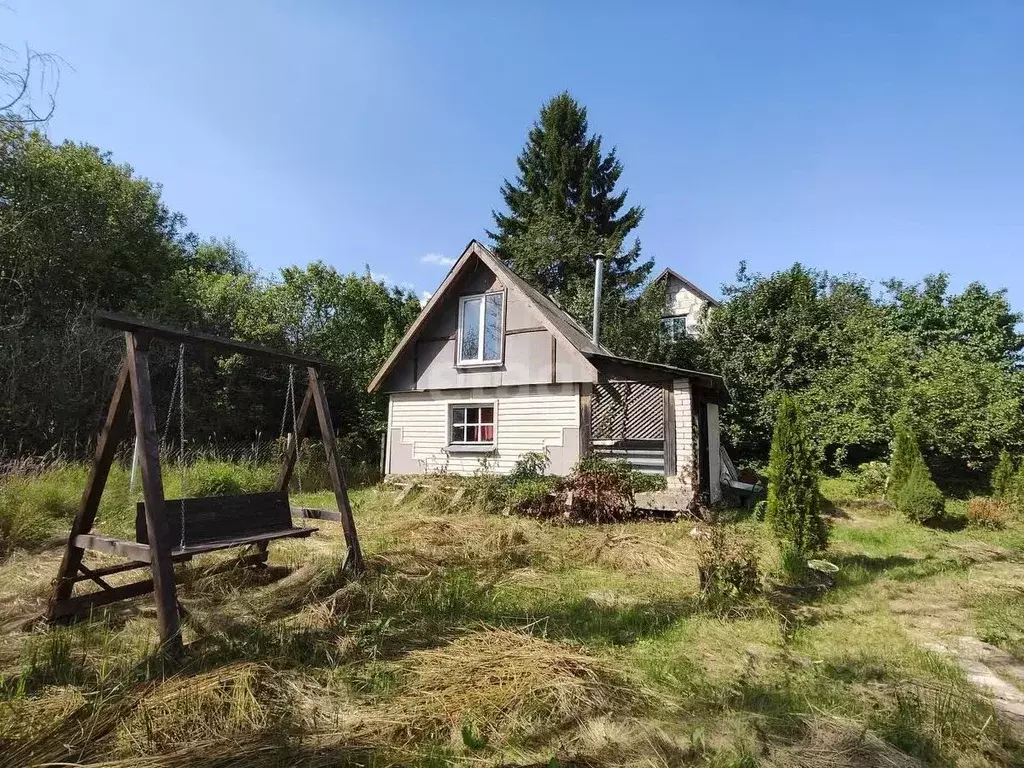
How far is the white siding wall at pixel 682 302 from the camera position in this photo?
24000mm

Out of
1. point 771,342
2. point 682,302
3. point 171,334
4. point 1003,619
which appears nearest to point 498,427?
point 171,334

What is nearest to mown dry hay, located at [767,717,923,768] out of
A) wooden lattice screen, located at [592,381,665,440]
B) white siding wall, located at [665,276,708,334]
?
wooden lattice screen, located at [592,381,665,440]

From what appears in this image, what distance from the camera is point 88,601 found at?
13.1 feet

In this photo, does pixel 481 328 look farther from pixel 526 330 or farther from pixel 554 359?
pixel 554 359

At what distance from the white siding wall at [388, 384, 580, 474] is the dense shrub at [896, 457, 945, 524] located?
6351 mm

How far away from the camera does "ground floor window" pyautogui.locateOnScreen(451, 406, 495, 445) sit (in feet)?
42.8

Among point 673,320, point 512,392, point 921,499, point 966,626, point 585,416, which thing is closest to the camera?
point 966,626

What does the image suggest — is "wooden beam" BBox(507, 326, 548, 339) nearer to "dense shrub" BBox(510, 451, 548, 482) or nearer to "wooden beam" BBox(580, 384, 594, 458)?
"wooden beam" BBox(580, 384, 594, 458)

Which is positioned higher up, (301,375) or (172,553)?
(301,375)

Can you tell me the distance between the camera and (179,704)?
104 inches

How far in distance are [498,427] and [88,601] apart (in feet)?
30.3

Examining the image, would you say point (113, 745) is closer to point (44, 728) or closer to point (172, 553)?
point (44, 728)

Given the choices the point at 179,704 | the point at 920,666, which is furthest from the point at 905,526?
the point at 179,704

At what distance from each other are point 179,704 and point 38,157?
18907 mm
